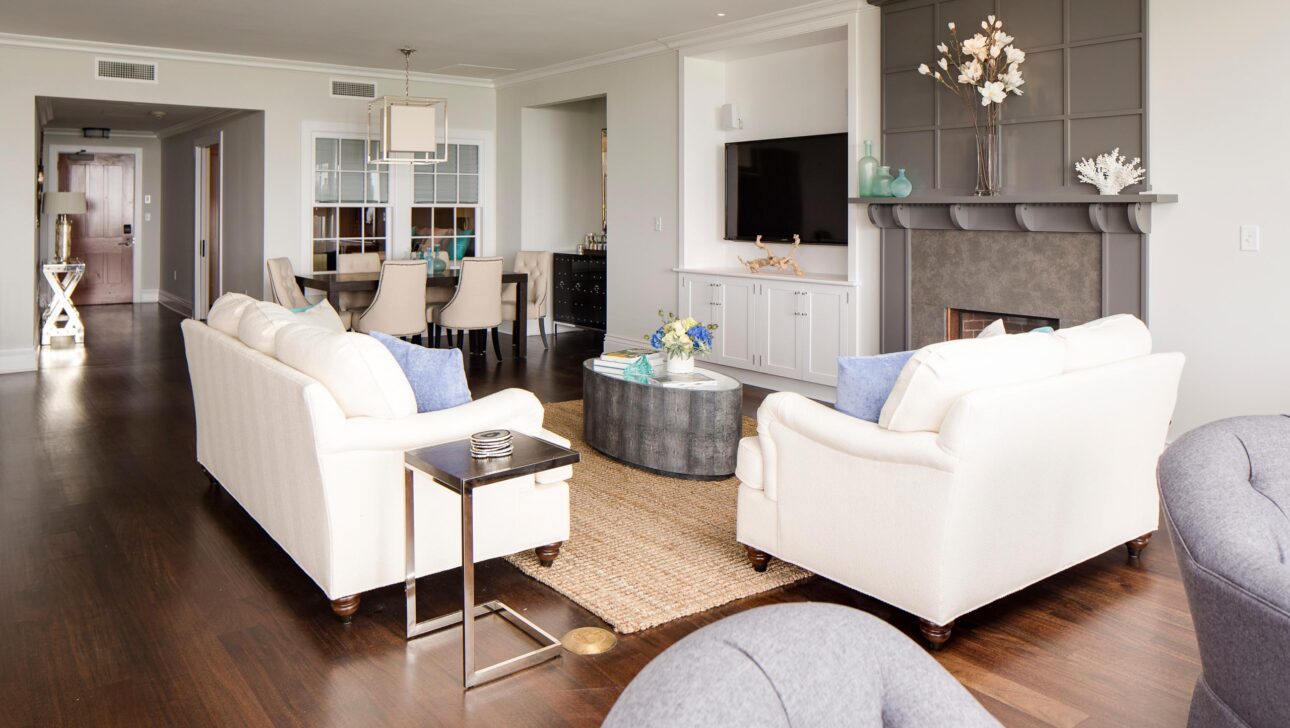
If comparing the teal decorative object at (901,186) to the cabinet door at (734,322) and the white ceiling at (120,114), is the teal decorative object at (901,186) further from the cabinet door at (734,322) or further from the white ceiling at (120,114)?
the white ceiling at (120,114)

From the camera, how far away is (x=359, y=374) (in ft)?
10.4

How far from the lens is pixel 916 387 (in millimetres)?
2908

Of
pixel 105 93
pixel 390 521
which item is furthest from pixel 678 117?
pixel 390 521

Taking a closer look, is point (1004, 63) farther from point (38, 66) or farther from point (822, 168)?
point (38, 66)

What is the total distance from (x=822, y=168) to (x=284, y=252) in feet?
17.3

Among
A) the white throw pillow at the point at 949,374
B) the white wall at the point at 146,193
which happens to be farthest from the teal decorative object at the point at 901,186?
the white wall at the point at 146,193

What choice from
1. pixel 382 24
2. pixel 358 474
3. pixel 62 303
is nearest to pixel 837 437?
pixel 358 474

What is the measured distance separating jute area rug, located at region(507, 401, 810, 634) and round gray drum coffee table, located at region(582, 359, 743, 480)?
7 cm

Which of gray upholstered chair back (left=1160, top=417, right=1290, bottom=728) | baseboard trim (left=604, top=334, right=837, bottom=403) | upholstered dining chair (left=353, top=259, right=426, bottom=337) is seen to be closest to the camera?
gray upholstered chair back (left=1160, top=417, right=1290, bottom=728)

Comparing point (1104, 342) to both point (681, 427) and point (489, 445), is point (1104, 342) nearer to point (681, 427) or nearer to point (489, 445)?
point (681, 427)

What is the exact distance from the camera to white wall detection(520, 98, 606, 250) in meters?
10.2

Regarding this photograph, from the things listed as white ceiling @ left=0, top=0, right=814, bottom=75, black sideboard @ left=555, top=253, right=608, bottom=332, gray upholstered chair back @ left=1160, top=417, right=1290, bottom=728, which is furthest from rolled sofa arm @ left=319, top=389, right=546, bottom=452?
black sideboard @ left=555, top=253, right=608, bottom=332

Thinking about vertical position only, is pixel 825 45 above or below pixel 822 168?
above

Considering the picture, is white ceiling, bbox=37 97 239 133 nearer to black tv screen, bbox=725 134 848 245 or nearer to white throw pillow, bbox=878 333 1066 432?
black tv screen, bbox=725 134 848 245
